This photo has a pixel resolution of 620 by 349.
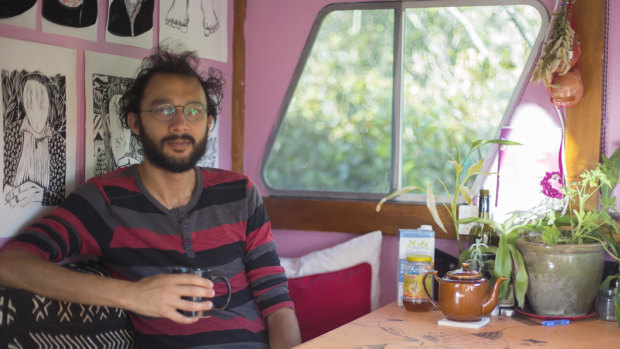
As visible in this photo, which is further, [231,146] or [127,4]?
[231,146]

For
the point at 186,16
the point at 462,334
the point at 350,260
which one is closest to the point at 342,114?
the point at 350,260

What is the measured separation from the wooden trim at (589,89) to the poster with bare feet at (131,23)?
5.45ft

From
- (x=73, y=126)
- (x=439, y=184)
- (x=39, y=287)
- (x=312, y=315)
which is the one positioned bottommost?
(x=312, y=315)

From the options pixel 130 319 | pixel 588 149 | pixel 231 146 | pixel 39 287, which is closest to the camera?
pixel 39 287

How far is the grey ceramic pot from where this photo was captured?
2273 mm

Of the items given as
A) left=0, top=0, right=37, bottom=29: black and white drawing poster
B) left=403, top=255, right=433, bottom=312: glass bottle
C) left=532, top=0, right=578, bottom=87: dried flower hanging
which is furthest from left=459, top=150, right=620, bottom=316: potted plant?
left=0, top=0, right=37, bottom=29: black and white drawing poster

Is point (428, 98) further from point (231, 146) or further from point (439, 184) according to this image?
point (231, 146)

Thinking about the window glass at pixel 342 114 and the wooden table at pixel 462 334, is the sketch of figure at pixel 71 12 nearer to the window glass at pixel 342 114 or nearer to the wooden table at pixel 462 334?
the window glass at pixel 342 114

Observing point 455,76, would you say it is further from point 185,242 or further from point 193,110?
point 185,242

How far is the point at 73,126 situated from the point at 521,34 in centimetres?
180

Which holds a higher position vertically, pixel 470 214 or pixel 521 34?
pixel 521 34

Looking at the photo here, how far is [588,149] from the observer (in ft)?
8.55

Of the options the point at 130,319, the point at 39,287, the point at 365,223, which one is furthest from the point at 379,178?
the point at 39,287

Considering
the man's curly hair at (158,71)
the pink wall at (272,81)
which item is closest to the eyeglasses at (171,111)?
the man's curly hair at (158,71)
